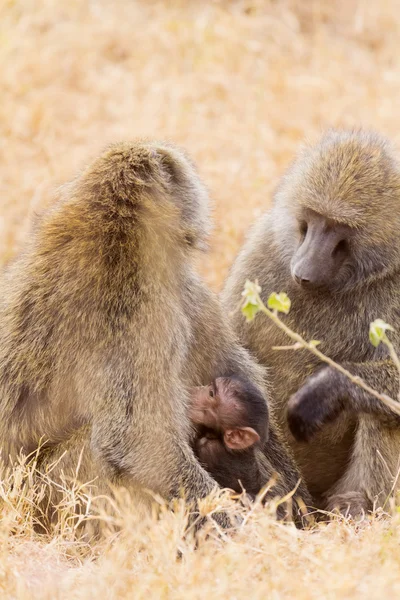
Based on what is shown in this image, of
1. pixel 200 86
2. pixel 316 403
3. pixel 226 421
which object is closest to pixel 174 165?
pixel 226 421

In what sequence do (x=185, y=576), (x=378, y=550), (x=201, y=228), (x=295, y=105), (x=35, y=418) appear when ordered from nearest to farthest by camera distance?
1. (x=185, y=576)
2. (x=378, y=550)
3. (x=35, y=418)
4. (x=201, y=228)
5. (x=295, y=105)

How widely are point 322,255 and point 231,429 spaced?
69 cm

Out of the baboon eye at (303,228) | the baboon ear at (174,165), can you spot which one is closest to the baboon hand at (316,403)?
the baboon eye at (303,228)

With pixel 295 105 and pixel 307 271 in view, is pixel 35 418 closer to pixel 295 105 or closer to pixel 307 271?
pixel 307 271

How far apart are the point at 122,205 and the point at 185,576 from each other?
1.13 meters

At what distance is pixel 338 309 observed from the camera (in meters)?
3.61

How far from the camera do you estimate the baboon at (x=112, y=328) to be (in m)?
2.83

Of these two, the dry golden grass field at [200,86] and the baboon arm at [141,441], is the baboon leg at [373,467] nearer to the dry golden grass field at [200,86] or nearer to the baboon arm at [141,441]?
the baboon arm at [141,441]

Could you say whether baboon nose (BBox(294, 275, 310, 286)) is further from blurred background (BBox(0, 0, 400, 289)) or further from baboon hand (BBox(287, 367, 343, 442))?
blurred background (BBox(0, 0, 400, 289))

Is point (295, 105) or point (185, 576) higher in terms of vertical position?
point (295, 105)

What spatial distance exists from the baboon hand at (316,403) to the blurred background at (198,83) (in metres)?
2.38

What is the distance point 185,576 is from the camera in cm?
236

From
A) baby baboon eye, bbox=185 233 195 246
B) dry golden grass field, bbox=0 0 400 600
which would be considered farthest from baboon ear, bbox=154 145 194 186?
dry golden grass field, bbox=0 0 400 600

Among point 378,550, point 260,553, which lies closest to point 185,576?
point 260,553
